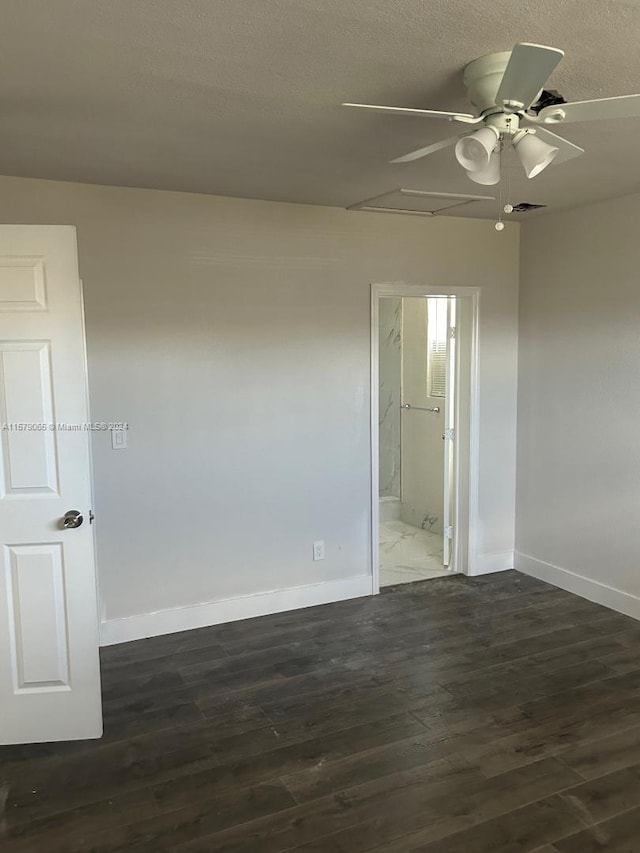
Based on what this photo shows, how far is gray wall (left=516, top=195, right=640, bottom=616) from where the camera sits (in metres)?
3.88

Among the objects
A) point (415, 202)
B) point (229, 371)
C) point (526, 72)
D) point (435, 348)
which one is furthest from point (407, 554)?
point (526, 72)

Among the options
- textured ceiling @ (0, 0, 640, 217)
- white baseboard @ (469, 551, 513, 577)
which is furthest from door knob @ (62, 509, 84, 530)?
white baseboard @ (469, 551, 513, 577)

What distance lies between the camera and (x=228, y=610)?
12.9ft

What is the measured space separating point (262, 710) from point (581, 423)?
8.59ft

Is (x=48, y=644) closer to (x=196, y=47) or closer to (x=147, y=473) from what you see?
(x=147, y=473)

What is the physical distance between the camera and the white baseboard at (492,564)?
4.71 metres

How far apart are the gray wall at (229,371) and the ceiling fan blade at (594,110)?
7.26 feet

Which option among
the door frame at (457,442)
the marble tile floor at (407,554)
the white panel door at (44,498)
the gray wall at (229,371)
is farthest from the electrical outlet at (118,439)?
the marble tile floor at (407,554)

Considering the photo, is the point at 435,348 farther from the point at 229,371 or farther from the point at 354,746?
the point at 354,746

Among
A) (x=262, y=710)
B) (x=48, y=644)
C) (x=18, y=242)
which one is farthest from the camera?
(x=262, y=710)

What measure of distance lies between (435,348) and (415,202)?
195 cm

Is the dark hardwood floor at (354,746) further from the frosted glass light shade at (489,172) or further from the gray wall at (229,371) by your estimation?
the frosted glass light shade at (489,172)

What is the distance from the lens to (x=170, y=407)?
368 centimetres

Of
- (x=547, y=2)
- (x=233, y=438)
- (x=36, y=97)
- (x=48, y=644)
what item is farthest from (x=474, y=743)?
(x=36, y=97)
